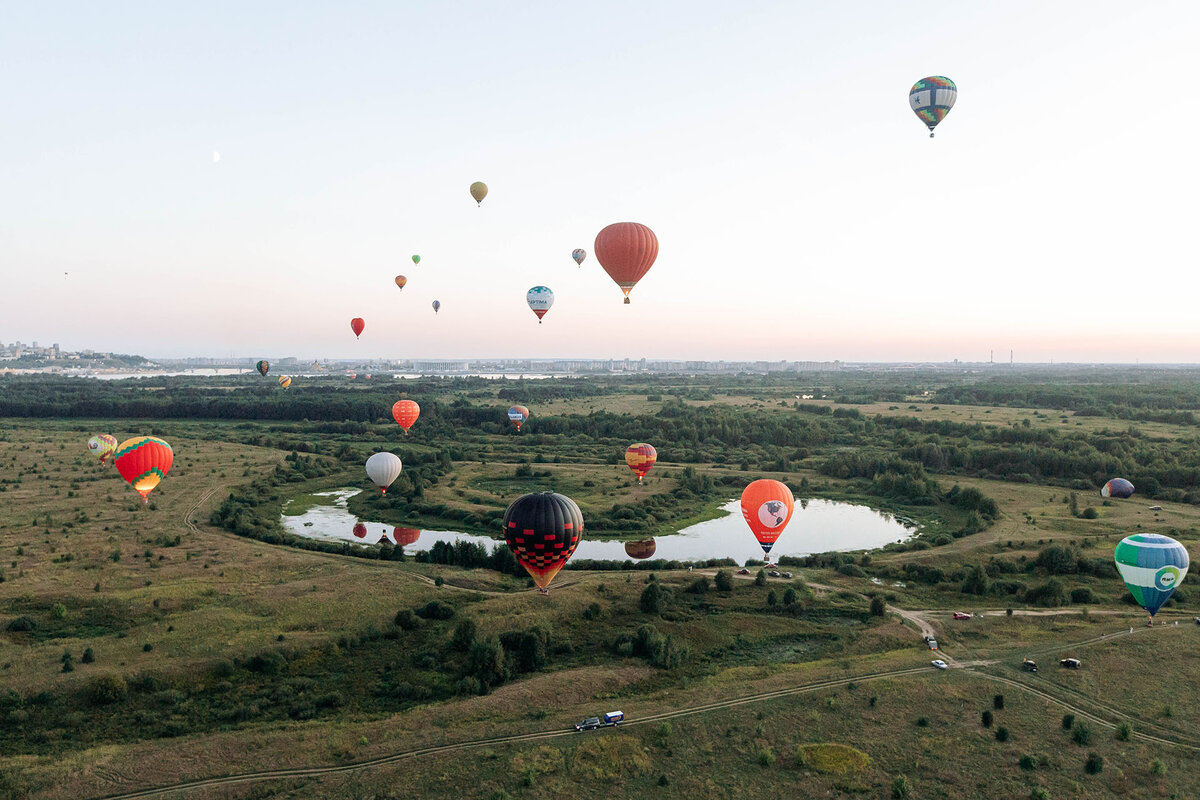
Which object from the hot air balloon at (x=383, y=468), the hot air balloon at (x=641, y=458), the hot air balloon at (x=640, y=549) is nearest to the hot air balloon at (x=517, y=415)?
the hot air balloon at (x=641, y=458)

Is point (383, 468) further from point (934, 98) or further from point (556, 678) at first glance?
point (934, 98)

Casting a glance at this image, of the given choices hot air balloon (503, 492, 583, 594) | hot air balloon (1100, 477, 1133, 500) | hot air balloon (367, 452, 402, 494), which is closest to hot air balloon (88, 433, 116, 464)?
hot air balloon (367, 452, 402, 494)

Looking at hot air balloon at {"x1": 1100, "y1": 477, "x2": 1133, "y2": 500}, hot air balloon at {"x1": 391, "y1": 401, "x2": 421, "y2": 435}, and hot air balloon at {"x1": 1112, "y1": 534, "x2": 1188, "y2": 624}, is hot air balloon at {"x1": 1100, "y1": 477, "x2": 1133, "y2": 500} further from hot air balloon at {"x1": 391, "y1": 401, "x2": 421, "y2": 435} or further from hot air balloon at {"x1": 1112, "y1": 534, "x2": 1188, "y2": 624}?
hot air balloon at {"x1": 391, "y1": 401, "x2": 421, "y2": 435}

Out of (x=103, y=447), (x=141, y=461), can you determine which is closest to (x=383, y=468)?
(x=141, y=461)

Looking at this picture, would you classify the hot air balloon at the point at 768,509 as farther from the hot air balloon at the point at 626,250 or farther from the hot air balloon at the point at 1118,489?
the hot air balloon at the point at 1118,489

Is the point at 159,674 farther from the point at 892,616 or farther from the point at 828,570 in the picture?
the point at 828,570

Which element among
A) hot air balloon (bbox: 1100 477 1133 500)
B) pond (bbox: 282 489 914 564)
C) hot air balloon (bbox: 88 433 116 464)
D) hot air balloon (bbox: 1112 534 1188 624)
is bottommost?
pond (bbox: 282 489 914 564)

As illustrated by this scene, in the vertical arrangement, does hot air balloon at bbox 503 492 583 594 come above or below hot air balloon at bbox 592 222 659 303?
below

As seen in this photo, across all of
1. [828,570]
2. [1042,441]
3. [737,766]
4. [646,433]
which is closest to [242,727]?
[737,766]
